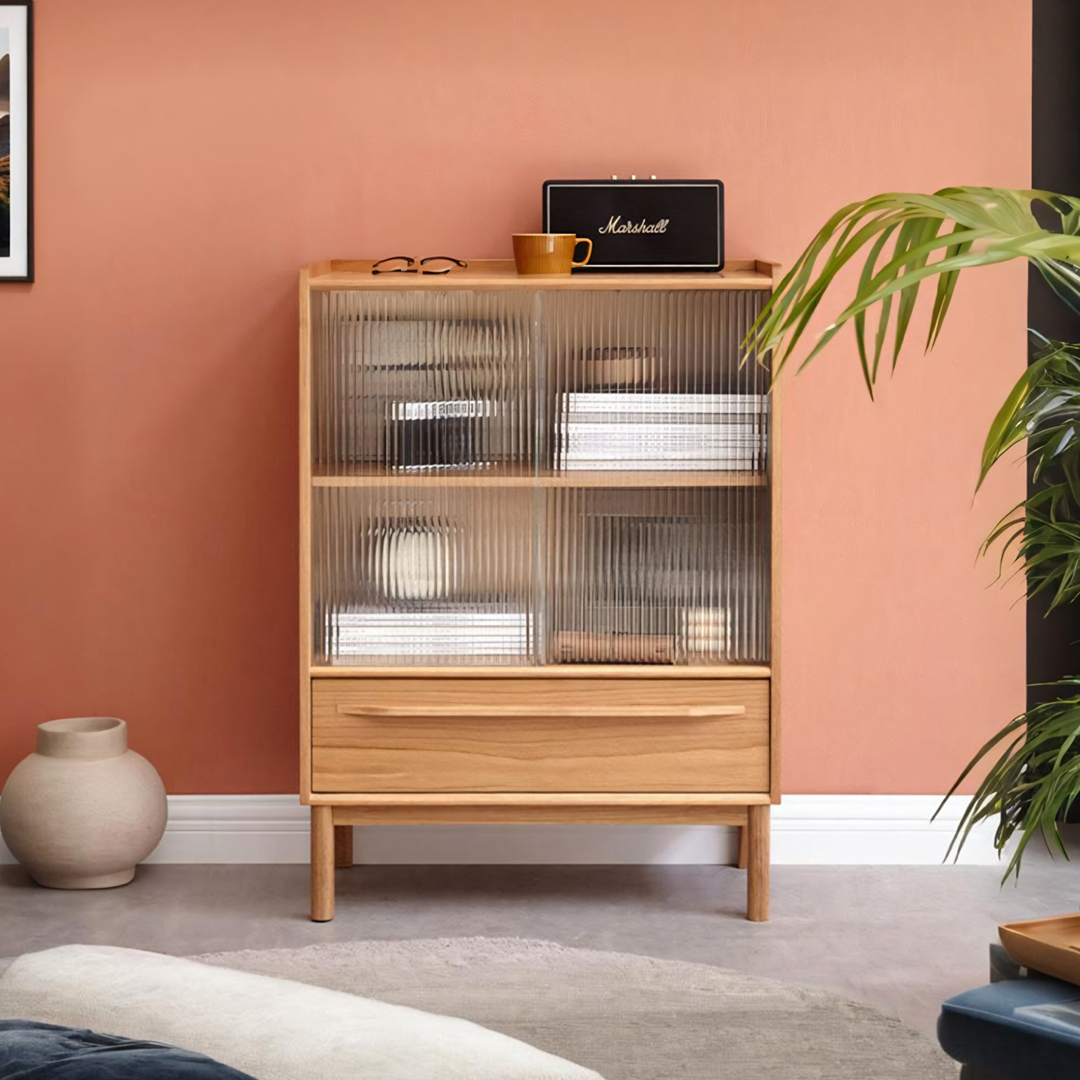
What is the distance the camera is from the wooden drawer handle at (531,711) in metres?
2.89

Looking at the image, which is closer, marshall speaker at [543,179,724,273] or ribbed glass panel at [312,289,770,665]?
ribbed glass panel at [312,289,770,665]

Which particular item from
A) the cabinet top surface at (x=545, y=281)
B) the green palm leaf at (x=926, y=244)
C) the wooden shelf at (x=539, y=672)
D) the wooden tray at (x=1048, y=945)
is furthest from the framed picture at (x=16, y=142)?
the wooden tray at (x=1048, y=945)

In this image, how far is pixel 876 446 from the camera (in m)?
3.35

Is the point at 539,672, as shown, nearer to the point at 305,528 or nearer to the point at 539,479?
the point at 539,479

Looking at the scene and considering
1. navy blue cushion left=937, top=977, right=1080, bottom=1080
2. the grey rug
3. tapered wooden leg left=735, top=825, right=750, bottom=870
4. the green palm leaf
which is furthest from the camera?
tapered wooden leg left=735, top=825, right=750, bottom=870

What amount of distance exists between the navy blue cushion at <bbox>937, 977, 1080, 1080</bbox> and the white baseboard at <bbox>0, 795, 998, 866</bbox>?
73.5 inches

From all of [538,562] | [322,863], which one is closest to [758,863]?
[538,562]

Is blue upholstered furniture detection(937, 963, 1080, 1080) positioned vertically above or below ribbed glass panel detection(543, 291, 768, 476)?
below

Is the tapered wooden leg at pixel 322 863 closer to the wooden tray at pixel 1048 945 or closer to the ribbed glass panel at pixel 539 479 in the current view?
the ribbed glass panel at pixel 539 479

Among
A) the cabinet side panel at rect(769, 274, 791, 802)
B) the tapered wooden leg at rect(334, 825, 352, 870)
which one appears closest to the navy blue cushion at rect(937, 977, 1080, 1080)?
the cabinet side panel at rect(769, 274, 791, 802)

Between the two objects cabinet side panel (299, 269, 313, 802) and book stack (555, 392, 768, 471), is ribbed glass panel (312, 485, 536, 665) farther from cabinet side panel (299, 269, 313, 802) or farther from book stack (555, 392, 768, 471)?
book stack (555, 392, 768, 471)

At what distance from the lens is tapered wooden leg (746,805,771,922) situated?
293 centimetres

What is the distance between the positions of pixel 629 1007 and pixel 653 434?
1193 millimetres

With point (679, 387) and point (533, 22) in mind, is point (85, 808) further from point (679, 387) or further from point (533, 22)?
point (533, 22)
